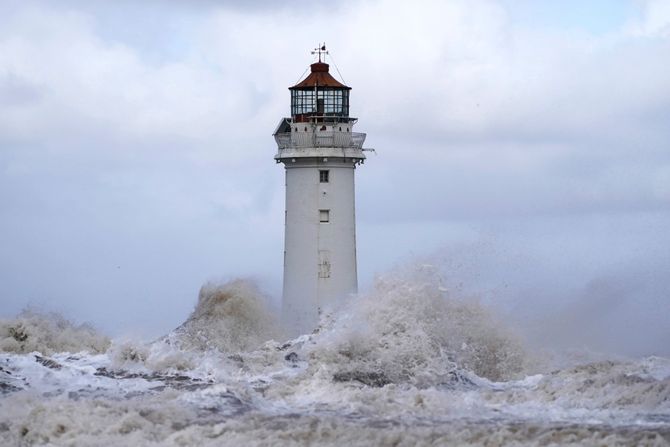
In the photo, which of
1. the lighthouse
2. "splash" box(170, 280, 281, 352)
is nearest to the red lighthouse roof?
the lighthouse

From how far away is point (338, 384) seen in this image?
22.5 m

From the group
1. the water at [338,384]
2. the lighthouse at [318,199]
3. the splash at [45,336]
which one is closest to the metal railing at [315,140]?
the lighthouse at [318,199]

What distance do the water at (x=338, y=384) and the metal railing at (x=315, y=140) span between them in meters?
3.47

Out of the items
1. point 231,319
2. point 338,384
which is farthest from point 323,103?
point 338,384

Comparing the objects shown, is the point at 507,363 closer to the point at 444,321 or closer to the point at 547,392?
the point at 444,321

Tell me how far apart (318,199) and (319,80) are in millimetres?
2346

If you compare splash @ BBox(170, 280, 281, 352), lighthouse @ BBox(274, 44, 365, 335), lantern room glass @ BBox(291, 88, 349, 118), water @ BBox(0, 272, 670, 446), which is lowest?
water @ BBox(0, 272, 670, 446)

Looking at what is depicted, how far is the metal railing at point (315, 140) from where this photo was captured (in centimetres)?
2964

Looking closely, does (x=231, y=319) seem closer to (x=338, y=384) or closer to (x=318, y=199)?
(x=318, y=199)

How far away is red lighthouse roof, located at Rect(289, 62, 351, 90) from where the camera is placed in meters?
29.7

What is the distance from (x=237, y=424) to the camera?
20.0 m

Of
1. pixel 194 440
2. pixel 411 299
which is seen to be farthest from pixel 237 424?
pixel 411 299

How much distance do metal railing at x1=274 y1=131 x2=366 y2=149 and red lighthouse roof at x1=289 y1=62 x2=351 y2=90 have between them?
3.02 ft

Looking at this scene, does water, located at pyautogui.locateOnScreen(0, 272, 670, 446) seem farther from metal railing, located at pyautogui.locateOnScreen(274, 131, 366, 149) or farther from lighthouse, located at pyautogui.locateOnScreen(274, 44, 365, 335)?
metal railing, located at pyautogui.locateOnScreen(274, 131, 366, 149)
